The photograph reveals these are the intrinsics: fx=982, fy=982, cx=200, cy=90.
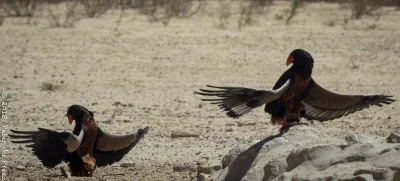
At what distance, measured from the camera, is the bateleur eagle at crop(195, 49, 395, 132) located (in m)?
7.66

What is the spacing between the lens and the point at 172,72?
14.9 m

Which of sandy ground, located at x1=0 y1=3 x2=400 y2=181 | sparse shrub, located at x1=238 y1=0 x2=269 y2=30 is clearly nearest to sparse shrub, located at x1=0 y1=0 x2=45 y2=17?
sandy ground, located at x1=0 y1=3 x2=400 y2=181

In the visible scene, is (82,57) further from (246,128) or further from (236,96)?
(236,96)

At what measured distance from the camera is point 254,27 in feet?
61.5

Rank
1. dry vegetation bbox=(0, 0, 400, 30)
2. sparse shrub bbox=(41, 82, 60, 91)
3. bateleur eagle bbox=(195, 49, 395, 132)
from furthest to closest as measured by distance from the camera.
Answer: dry vegetation bbox=(0, 0, 400, 30) < sparse shrub bbox=(41, 82, 60, 91) < bateleur eagle bbox=(195, 49, 395, 132)

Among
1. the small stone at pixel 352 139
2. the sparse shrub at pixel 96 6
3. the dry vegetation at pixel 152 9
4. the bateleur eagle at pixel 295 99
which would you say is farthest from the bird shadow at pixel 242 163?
the sparse shrub at pixel 96 6

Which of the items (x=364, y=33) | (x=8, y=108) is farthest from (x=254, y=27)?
(x=8, y=108)

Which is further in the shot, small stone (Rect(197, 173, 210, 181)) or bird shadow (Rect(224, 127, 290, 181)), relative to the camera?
small stone (Rect(197, 173, 210, 181))

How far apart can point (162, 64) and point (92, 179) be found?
7120 millimetres

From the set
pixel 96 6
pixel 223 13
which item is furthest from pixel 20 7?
pixel 223 13

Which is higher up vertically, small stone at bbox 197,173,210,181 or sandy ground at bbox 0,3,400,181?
small stone at bbox 197,173,210,181

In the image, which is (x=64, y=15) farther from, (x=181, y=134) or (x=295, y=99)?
(x=295, y=99)

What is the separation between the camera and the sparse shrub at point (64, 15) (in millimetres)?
18294

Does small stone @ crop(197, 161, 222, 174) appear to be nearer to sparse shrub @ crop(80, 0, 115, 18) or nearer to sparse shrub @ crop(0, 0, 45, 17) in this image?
sparse shrub @ crop(80, 0, 115, 18)
